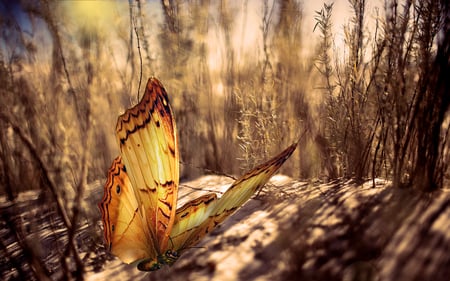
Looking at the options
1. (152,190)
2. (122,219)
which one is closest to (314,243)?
(152,190)

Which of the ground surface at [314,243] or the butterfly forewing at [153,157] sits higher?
the butterfly forewing at [153,157]

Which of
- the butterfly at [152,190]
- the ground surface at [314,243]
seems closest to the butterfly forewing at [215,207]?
the butterfly at [152,190]

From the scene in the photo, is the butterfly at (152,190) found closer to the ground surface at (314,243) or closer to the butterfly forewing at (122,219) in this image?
the butterfly forewing at (122,219)

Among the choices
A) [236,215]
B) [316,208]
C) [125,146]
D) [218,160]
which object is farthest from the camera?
[218,160]

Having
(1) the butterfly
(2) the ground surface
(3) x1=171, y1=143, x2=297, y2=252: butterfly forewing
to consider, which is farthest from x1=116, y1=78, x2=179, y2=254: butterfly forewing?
(2) the ground surface

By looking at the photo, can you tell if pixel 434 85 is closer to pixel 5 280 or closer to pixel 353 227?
pixel 353 227

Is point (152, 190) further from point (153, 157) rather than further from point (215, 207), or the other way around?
point (215, 207)

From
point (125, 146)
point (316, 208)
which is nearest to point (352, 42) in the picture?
point (316, 208)
